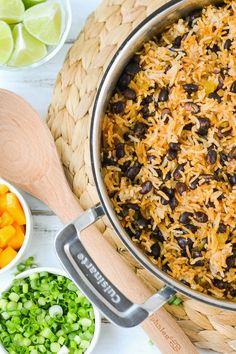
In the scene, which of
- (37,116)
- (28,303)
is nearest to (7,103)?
(37,116)

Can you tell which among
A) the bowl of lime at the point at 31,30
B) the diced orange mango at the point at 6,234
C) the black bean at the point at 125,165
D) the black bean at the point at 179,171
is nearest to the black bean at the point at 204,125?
the black bean at the point at 179,171

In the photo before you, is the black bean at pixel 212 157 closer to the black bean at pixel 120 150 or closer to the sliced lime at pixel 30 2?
the black bean at pixel 120 150

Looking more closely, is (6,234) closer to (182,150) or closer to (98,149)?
(98,149)

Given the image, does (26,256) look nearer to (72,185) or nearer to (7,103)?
(72,185)

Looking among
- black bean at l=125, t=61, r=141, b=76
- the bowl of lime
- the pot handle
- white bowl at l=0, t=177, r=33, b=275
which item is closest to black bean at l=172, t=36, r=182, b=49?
black bean at l=125, t=61, r=141, b=76

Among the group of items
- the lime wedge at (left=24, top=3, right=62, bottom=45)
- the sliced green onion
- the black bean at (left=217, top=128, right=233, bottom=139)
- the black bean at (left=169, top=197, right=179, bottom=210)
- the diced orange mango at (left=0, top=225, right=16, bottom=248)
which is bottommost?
the sliced green onion

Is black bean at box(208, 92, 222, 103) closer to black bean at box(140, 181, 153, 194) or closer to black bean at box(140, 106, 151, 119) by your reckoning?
black bean at box(140, 106, 151, 119)
